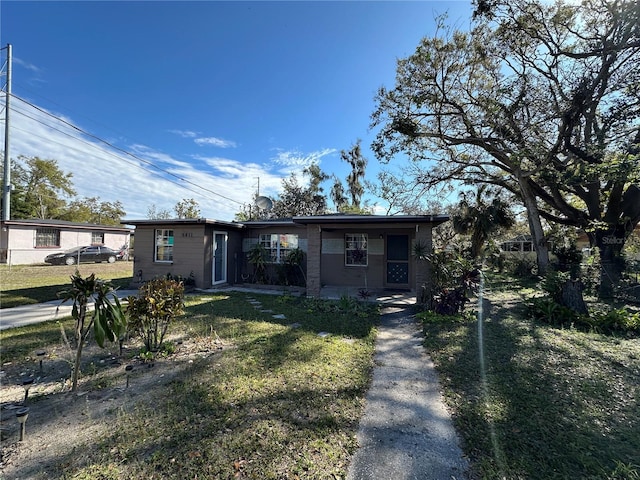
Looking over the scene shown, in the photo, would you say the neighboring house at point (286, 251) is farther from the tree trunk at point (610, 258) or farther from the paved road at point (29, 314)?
the tree trunk at point (610, 258)

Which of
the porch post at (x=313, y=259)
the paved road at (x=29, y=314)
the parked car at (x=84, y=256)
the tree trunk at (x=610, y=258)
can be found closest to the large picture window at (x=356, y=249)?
the porch post at (x=313, y=259)

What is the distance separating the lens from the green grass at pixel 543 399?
2.24 m

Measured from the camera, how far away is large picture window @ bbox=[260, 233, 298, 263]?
1130cm

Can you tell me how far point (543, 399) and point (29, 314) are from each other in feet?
33.3

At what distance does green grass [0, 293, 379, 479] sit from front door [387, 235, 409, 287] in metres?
5.93

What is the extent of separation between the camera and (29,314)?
21.7 ft

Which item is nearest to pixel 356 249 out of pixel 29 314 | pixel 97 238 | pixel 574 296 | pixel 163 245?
pixel 574 296

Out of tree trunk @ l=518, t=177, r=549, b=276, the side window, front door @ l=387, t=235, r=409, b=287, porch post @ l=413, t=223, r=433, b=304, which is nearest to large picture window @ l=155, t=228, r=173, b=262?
front door @ l=387, t=235, r=409, b=287

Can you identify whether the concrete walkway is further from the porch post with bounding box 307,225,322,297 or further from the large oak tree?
the large oak tree

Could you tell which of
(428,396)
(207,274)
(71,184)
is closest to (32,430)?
(428,396)

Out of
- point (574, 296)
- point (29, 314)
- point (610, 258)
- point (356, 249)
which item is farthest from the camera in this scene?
point (610, 258)

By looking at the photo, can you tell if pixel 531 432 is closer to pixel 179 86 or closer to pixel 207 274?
pixel 207 274

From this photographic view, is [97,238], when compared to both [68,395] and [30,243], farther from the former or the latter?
[68,395]

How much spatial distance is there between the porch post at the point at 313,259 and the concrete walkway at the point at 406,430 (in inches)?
194
